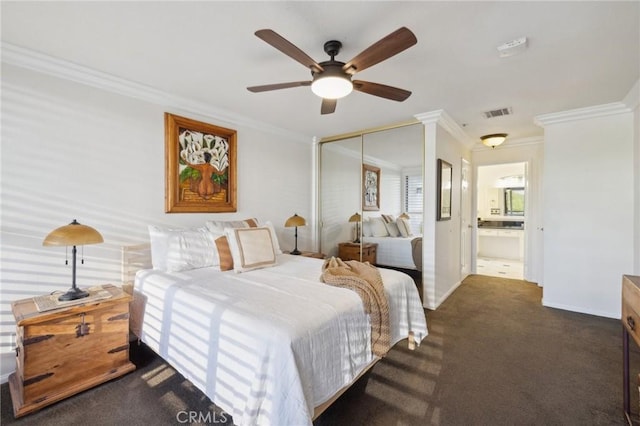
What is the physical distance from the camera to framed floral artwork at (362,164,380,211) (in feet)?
13.6

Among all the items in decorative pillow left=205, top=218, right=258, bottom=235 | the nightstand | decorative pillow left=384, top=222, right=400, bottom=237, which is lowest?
the nightstand

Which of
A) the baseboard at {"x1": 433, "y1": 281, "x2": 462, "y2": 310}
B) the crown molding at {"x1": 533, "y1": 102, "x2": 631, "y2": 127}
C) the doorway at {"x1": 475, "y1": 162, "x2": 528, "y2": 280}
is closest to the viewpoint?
the crown molding at {"x1": 533, "y1": 102, "x2": 631, "y2": 127}

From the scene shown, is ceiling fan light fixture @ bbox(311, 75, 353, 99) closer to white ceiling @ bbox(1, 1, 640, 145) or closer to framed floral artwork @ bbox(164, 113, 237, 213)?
white ceiling @ bbox(1, 1, 640, 145)

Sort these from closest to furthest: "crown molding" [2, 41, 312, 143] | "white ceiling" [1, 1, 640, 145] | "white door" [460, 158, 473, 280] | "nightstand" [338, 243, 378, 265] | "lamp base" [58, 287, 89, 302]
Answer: "white ceiling" [1, 1, 640, 145]
"lamp base" [58, 287, 89, 302]
"crown molding" [2, 41, 312, 143]
"nightstand" [338, 243, 378, 265]
"white door" [460, 158, 473, 280]

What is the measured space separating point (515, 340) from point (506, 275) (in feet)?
10.2

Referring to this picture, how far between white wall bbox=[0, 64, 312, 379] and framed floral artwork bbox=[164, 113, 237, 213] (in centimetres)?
9

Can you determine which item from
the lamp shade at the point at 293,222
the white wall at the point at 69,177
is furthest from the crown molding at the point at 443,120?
the white wall at the point at 69,177

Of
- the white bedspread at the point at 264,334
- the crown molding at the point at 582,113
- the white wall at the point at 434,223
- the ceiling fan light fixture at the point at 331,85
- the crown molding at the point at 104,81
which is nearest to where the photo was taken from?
the white bedspread at the point at 264,334

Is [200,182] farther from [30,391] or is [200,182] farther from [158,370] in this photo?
[30,391]

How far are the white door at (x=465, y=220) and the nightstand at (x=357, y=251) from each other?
1.67 metres

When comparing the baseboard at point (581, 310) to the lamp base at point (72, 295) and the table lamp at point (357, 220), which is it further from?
the lamp base at point (72, 295)

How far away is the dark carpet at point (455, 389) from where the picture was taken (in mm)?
1712

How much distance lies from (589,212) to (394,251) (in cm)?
236

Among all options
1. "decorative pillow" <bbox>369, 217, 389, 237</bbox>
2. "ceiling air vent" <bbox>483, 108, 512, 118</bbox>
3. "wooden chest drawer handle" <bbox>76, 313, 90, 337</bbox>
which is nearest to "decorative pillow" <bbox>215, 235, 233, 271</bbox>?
"wooden chest drawer handle" <bbox>76, 313, 90, 337</bbox>
